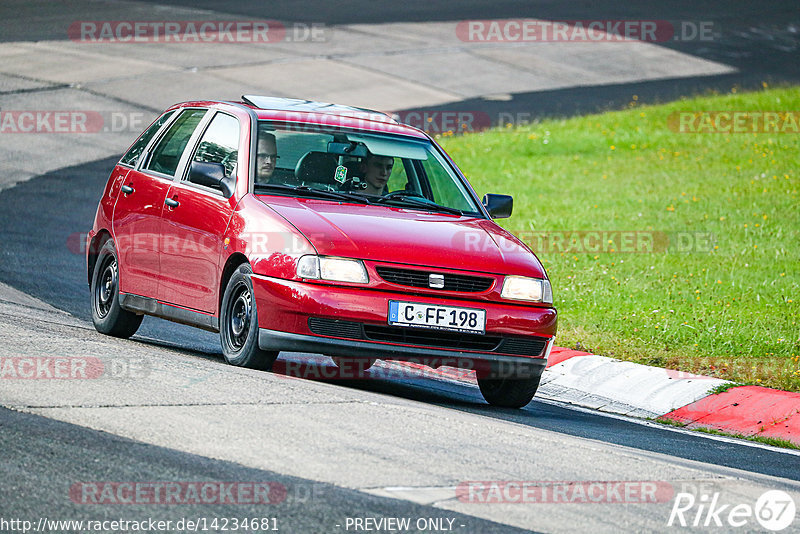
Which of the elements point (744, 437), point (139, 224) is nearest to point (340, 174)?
point (139, 224)

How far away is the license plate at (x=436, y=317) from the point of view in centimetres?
757

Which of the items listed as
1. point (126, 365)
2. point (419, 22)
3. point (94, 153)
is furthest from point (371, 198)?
point (419, 22)

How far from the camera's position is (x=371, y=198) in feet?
28.0

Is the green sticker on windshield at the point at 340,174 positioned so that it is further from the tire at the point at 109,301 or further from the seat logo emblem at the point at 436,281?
the tire at the point at 109,301

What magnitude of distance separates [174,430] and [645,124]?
67.1 feet

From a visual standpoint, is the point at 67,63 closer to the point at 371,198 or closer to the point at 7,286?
the point at 7,286

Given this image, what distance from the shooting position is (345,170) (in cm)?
868

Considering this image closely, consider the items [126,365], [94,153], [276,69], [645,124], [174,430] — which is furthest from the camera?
[276,69]
